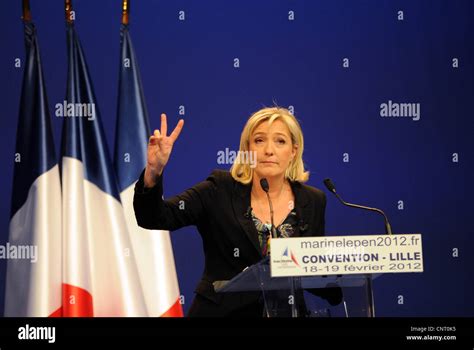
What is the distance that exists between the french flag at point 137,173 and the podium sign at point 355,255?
1790 mm

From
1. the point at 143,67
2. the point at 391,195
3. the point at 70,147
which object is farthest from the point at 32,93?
the point at 391,195

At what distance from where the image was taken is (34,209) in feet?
15.8

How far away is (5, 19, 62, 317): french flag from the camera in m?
4.74

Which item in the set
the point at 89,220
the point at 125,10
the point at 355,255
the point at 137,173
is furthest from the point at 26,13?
the point at 355,255

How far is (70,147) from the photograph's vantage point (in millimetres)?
4883

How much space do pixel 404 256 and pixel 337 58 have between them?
2063 millimetres

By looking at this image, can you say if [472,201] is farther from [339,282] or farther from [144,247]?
[144,247]

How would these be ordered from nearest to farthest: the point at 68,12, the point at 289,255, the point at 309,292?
the point at 289,255 → the point at 309,292 → the point at 68,12

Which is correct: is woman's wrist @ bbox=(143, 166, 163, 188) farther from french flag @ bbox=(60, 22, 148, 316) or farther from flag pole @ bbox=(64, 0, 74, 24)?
flag pole @ bbox=(64, 0, 74, 24)

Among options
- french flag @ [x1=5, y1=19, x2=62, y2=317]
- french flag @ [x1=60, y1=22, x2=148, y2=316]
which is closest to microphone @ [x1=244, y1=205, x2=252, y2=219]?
french flag @ [x1=60, y1=22, x2=148, y2=316]

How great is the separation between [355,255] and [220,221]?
0.92 meters

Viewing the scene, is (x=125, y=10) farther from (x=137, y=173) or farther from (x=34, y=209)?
(x=34, y=209)

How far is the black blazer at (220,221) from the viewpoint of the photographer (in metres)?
3.81

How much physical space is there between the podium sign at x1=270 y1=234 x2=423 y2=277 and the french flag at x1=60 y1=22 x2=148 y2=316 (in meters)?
1.87
